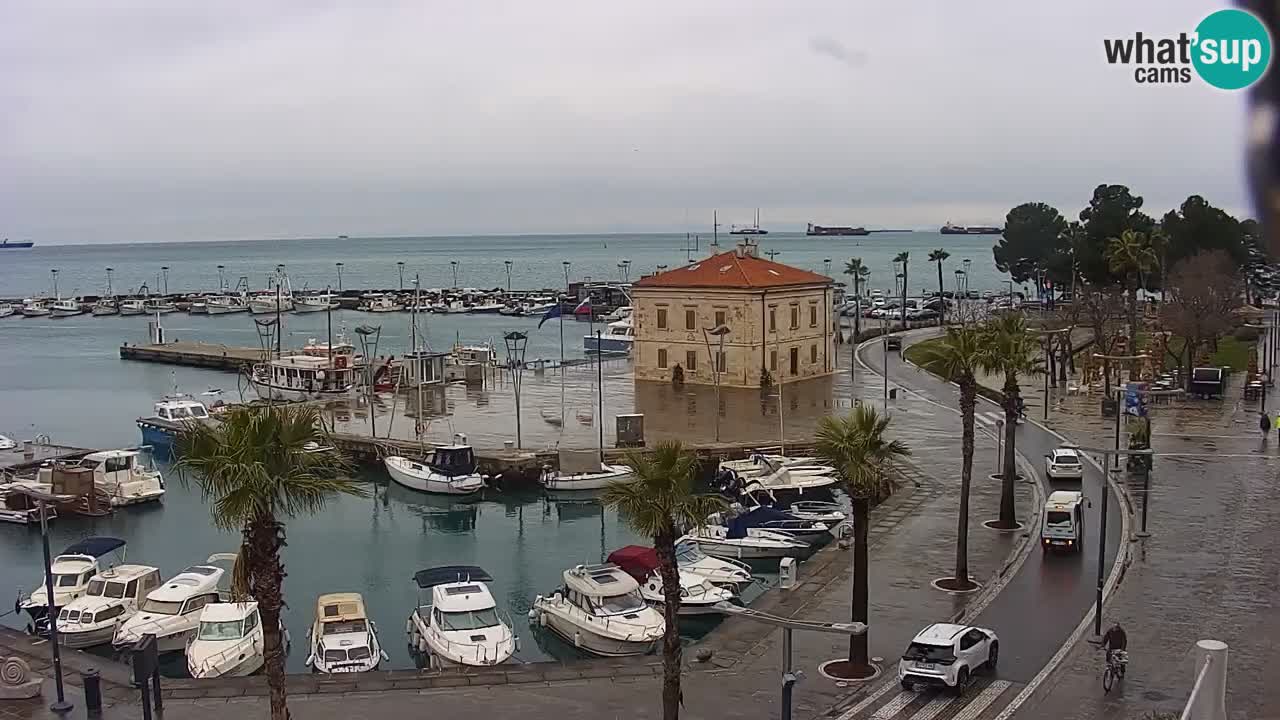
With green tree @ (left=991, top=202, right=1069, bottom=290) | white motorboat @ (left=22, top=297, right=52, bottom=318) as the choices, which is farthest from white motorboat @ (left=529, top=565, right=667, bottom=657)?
white motorboat @ (left=22, top=297, right=52, bottom=318)

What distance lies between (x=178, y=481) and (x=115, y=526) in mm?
7780

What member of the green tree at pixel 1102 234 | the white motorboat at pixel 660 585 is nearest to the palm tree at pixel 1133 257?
the green tree at pixel 1102 234

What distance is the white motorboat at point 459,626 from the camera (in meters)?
24.3

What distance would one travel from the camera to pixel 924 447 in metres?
44.2

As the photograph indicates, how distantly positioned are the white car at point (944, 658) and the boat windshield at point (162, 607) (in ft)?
58.9

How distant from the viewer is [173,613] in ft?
89.9

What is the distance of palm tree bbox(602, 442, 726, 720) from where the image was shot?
16.8 meters

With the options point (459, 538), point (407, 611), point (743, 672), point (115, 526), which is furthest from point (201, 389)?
point (743, 672)

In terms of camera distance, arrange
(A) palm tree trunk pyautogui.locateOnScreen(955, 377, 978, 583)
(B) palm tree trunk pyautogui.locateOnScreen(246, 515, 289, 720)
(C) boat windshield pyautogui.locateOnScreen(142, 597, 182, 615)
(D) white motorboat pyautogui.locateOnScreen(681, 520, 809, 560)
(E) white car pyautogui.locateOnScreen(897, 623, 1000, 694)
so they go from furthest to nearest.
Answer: (D) white motorboat pyautogui.locateOnScreen(681, 520, 809, 560), (C) boat windshield pyautogui.locateOnScreen(142, 597, 182, 615), (A) palm tree trunk pyautogui.locateOnScreen(955, 377, 978, 583), (E) white car pyautogui.locateOnScreen(897, 623, 1000, 694), (B) palm tree trunk pyautogui.locateOnScreen(246, 515, 289, 720)

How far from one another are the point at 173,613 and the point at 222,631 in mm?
3297

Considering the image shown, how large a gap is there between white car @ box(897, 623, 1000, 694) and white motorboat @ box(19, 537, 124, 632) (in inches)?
859

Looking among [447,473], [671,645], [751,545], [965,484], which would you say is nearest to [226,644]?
[671,645]

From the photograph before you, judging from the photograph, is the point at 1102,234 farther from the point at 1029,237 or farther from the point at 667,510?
the point at 667,510

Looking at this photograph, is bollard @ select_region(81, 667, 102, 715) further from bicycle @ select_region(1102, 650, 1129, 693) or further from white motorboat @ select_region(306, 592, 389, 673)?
bicycle @ select_region(1102, 650, 1129, 693)
